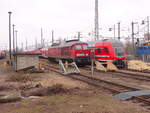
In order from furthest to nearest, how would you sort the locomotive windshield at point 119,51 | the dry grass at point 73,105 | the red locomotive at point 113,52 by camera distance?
the locomotive windshield at point 119,51 → the red locomotive at point 113,52 → the dry grass at point 73,105

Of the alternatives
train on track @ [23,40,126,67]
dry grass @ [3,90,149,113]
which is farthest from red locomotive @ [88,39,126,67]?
dry grass @ [3,90,149,113]

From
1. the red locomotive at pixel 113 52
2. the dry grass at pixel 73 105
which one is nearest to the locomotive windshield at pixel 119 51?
A: the red locomotive at pixel 113 52

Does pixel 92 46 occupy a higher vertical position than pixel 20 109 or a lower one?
higher

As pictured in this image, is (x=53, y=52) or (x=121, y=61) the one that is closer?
(x=121, y=61)

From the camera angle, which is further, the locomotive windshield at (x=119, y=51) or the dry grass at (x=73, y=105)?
the locomotive windshield at (x=119, y=51)

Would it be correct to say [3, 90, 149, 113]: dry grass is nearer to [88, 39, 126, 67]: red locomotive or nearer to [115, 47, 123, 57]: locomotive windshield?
[88, 39, 126, 67]: red locomotive

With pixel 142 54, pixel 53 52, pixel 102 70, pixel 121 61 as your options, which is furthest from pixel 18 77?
pixel 142 54

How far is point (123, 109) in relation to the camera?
7102 mm

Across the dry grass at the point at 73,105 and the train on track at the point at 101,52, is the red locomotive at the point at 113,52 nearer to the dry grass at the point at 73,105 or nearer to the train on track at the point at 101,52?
the train on track at the point at 101,52

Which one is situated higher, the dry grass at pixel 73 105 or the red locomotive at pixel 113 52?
the red locomotive at pixel 113 52

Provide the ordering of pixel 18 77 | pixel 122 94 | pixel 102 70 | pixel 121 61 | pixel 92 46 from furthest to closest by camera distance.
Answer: pixel 92 46 < pixel 121 61 < pixel 102 70 < pixel 18 77 < pixel 122 94

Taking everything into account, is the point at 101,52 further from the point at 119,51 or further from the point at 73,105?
the point at 73,105

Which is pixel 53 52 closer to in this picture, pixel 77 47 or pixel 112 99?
pixel 77 47

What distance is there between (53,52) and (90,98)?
24862 millimetres
